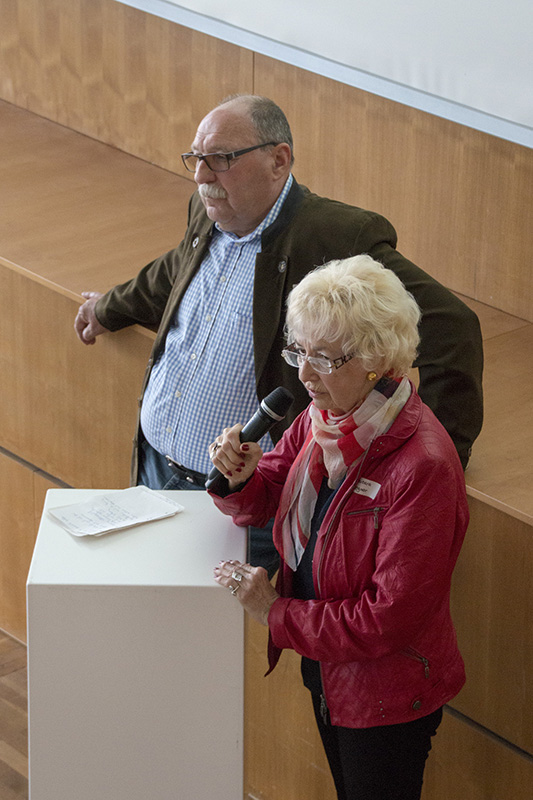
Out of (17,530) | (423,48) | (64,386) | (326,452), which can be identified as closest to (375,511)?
(326,452)

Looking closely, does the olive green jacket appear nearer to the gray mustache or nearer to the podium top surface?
the gray mustache

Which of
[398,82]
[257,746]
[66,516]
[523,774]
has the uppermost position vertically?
[398,82]

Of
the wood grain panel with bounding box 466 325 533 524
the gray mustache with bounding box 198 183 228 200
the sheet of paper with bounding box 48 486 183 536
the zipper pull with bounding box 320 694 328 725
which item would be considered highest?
the gray mustache with bounding box 198 183 228 200

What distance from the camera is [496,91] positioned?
271cm

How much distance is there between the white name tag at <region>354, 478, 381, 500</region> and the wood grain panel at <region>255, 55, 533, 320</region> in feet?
4.50

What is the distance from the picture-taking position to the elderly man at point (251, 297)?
2.40 metres

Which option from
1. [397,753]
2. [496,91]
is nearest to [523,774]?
[397,753]

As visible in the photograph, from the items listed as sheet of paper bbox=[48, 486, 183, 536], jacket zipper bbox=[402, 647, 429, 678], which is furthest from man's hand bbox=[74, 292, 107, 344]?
jacket zipper bbox=[402, 647, 429, 678]

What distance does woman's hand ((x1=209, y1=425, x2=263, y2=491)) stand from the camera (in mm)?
2068

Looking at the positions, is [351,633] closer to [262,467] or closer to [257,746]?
[262,467]

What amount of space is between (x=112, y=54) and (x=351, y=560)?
2925 mm

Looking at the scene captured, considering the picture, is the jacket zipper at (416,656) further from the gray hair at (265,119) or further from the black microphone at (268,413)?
the gray hair at (265,119)

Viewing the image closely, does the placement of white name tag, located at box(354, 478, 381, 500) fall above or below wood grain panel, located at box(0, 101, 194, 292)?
above

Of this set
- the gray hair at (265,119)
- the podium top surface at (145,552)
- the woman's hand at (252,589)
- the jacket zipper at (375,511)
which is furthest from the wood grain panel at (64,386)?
the jacket zipper at (375,511)
